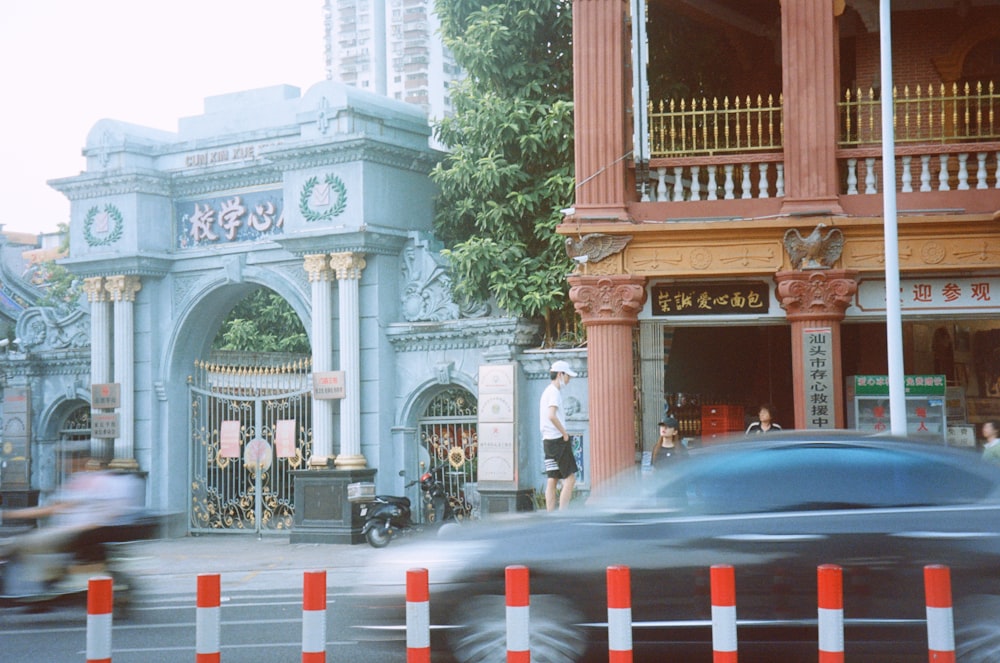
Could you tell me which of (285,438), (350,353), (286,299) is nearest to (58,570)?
(350,353)

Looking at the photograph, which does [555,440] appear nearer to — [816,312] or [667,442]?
[667,442]

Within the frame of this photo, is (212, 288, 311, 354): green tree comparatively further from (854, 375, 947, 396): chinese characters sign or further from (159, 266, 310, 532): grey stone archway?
(854, 375, 947, 396): chinese characters sign

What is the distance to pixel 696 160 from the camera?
617 inches

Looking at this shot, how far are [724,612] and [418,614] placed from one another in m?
1.55

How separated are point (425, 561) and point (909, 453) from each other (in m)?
2.85

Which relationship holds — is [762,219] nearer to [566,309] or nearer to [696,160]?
[696,160]

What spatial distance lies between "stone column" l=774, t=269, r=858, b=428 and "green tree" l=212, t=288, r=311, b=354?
54.0 ft

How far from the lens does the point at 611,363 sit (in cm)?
1548

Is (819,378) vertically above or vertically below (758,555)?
above

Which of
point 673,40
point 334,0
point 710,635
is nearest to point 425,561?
point 710,635

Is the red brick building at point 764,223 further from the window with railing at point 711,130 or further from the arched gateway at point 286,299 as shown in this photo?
the arched gateway at point 286,299

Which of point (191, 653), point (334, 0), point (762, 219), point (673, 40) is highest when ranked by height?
point (334, 0)

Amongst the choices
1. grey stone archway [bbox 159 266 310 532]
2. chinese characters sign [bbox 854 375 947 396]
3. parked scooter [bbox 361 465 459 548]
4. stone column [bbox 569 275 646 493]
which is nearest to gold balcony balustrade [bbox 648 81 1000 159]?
stone column [bbox 569 275 646 493]

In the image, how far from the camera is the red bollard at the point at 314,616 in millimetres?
6270
